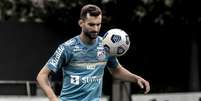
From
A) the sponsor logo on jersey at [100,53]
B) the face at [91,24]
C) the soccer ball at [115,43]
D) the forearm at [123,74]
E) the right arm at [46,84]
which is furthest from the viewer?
the forearm at [123,74]

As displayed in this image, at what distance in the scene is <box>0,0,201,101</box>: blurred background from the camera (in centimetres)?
1486

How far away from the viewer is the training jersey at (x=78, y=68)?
21.2ft

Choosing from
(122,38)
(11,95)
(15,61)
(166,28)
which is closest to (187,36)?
(166,28)

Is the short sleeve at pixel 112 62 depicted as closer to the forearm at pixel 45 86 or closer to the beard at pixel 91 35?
the beard at pixel 91 35

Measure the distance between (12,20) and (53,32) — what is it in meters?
0.94

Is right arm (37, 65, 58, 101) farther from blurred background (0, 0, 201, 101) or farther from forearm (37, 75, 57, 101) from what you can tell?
blurred background (0, 0, 201, 101)

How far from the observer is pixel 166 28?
51.5 ft

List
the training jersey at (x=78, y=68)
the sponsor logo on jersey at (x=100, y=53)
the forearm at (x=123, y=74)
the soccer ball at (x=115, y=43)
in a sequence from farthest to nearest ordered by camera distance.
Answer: the forearm at (x=123, y=74) < the soccer ball at (x=115, y=43) < the sponsor logo on jersey at (x=100, y=53) < the training jersey at (x=78, y=68)

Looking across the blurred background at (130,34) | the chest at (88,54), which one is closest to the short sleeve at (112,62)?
the chest at (88,54)

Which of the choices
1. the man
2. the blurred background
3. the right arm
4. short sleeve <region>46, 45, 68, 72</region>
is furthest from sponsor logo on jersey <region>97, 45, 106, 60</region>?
the blurred background

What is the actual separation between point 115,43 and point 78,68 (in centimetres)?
57

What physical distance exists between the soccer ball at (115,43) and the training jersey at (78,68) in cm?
27

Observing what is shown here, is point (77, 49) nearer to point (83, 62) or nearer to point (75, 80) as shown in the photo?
point (83, 62)

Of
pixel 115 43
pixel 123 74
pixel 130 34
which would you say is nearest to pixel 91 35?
pixel 115 43
